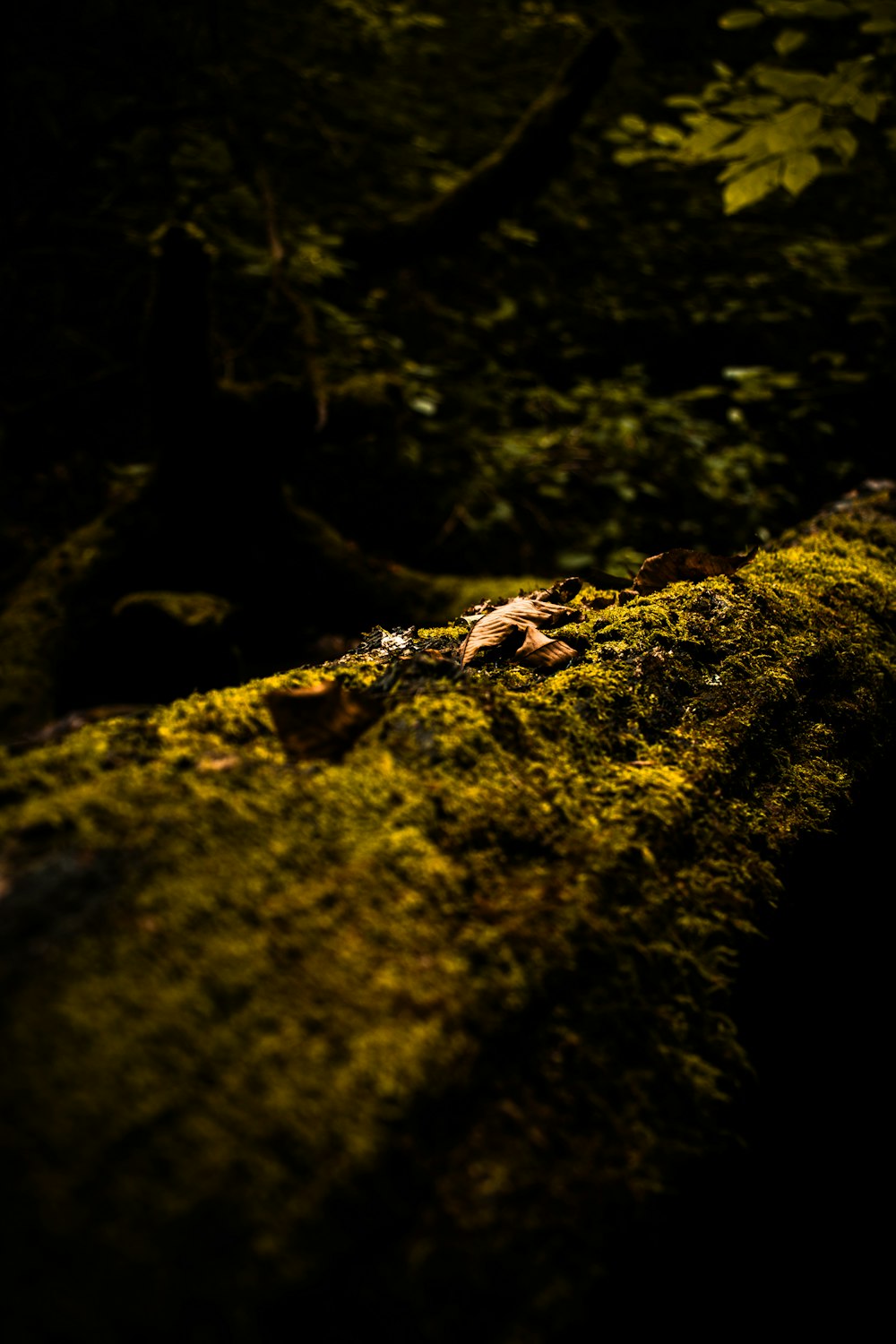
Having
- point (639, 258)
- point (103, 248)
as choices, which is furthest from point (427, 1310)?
point (639, 258)

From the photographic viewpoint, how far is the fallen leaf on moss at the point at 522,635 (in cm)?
149

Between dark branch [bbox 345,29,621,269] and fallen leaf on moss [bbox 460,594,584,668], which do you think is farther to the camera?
dark branch [bbox 345,29,621,269]

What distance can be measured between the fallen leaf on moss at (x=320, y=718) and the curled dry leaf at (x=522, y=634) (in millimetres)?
332

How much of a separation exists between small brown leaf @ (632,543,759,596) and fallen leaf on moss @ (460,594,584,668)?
348 millimetres

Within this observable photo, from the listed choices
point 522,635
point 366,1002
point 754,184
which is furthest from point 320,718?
point 754,184

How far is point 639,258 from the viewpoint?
7543 mm

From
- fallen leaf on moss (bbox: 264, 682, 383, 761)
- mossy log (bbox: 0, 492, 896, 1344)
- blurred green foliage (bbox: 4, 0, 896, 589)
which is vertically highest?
blurred green foliage (bbox: 4, 0, 896, 589)

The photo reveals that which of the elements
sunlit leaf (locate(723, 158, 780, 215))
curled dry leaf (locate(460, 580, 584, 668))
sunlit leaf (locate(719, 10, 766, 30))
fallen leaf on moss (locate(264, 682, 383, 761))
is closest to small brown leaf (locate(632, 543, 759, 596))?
curled dry leaf (locate(460, 580, 584, 668))

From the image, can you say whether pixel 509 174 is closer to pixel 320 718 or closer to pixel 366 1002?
pixel 320 718

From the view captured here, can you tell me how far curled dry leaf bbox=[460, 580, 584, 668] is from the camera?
149cm

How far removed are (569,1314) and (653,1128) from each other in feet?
0.72

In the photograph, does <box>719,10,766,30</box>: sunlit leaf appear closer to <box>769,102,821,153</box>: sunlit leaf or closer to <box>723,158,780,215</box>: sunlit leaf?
<box>769,102,821,153</box>: sunlit leaf

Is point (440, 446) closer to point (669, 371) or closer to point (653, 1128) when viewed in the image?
point (669, 371)

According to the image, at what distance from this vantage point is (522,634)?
Result: 5.17ft
